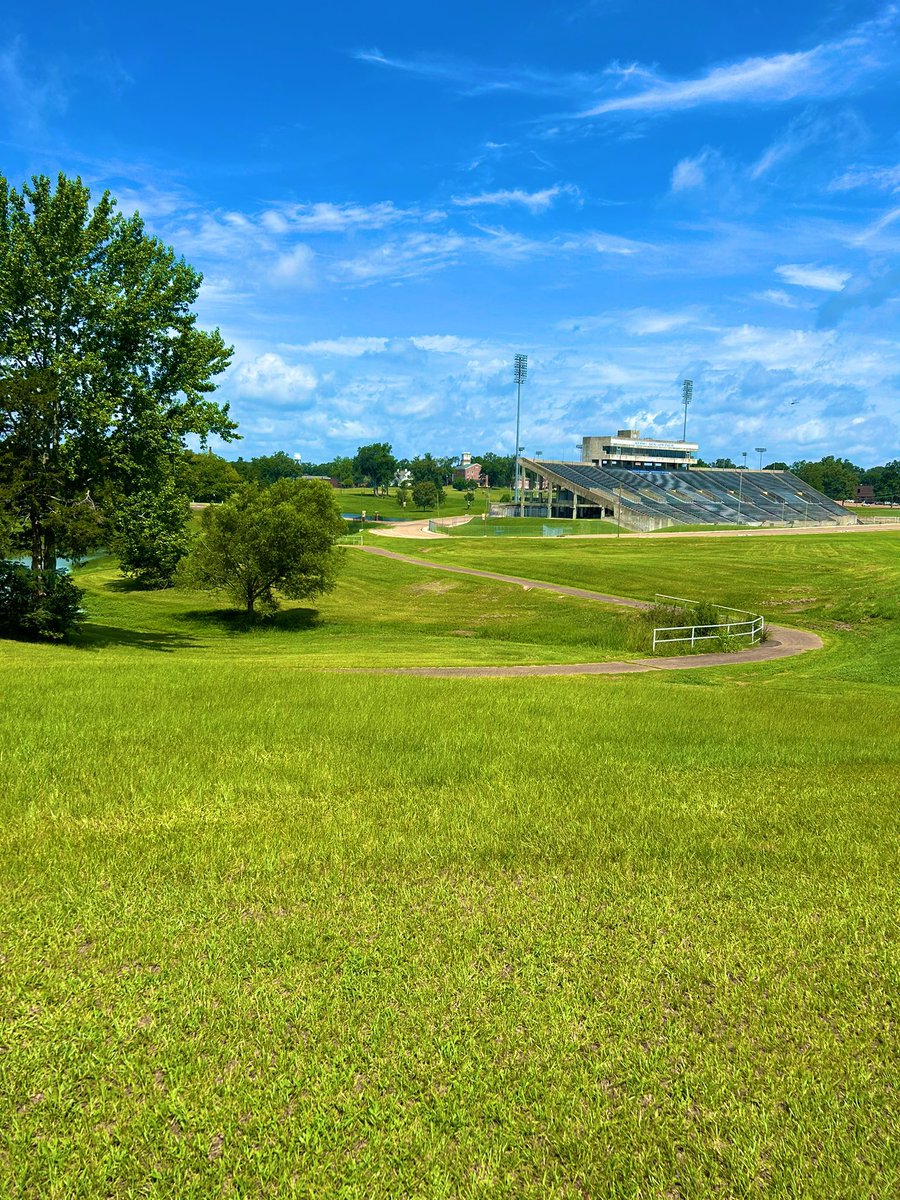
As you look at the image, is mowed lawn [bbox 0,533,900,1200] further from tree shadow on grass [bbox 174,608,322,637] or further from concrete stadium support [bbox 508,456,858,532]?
concrete stadium support [bbox 508,456,858,532]

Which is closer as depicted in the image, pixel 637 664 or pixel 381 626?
pixel 637 664

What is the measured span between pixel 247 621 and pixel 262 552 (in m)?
4.22

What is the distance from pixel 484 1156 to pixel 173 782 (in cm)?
591

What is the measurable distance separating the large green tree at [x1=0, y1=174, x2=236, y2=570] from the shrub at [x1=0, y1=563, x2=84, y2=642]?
0.71 m

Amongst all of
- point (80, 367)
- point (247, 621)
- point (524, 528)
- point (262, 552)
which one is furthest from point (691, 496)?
point (80, 367)

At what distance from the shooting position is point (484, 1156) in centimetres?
411

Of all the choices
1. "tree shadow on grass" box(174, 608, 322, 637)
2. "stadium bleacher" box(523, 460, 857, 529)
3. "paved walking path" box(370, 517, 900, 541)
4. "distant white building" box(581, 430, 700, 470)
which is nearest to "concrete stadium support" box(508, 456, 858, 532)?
"stadium bleacher" box(523, 460, 857, 529)

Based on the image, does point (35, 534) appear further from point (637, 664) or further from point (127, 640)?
point (637, 664)

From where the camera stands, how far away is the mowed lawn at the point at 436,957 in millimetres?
4148

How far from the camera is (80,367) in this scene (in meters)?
25.4

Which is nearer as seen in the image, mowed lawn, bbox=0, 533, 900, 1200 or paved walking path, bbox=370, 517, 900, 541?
mowed lawn, bbox=0, 533, 900, 1200

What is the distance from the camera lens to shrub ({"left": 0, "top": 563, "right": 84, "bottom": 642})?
27094 millimetres

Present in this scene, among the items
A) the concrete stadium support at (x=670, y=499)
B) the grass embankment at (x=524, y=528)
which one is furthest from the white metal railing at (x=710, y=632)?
the concrete stadium support at (x=670, y=499)

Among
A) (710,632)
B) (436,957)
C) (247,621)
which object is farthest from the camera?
(247,621)
